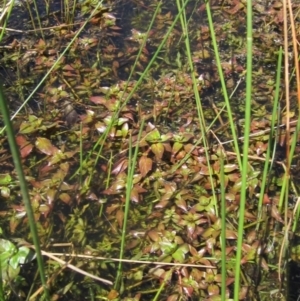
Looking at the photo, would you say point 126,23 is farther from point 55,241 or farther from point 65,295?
point 65,295

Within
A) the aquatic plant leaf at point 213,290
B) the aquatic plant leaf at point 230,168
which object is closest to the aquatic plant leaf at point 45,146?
the aquatic plant leaf at point 230,168

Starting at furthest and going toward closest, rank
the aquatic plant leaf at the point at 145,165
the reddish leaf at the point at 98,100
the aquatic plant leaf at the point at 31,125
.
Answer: the reddish leaf at the point at 98,100 < the aquatic plant leaf at the point at 31,125 < the aquatic plant leaf at the point at 145,165

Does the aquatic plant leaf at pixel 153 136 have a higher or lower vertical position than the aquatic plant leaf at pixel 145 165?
higher

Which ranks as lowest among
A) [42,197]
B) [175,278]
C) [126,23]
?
[175,278]

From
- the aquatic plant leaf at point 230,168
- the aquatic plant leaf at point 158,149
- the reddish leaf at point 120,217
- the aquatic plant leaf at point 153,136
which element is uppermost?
the aquatic plant leaf at point 153,136

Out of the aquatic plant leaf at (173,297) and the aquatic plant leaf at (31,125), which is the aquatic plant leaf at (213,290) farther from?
the aquatic plant leaf at (31,125)

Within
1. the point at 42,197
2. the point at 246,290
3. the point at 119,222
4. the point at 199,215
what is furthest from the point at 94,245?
the point at 246,290

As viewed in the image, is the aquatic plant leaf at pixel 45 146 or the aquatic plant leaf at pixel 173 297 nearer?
the aquatic plant leaf at pixel 173 297

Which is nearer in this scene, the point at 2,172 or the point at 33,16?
the point at 2,172
